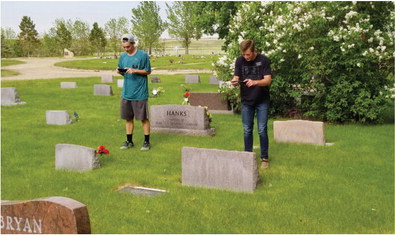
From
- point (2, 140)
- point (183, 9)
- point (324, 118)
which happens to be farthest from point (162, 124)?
point (183, 9)

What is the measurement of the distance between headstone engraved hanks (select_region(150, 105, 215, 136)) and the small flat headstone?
4.62 m

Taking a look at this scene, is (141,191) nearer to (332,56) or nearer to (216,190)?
(216,190)

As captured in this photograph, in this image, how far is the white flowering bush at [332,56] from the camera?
13008 millimetres

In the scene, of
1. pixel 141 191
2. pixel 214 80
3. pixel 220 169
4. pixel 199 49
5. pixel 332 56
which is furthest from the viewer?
pixel 199 49

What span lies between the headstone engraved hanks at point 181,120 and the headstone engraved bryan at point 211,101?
13.7 feet

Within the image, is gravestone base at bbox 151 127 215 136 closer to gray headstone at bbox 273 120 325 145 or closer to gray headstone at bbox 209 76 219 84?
gray headstone at bbox 273 120 325 145

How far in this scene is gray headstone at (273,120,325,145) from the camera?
10.3 meters

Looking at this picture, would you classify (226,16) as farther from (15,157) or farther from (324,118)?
(15,157)

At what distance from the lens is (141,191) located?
721 cm

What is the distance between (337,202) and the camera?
650cm

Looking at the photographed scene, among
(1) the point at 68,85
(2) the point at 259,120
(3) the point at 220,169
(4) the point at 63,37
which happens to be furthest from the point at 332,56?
(4) the point at 63,37

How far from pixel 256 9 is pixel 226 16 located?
10.6 metres

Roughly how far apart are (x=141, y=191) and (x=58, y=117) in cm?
732

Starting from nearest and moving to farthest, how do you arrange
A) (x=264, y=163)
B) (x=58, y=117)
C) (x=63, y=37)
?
(x=264, y=163) < (x=58, y=117) < (x=63, y=37)
